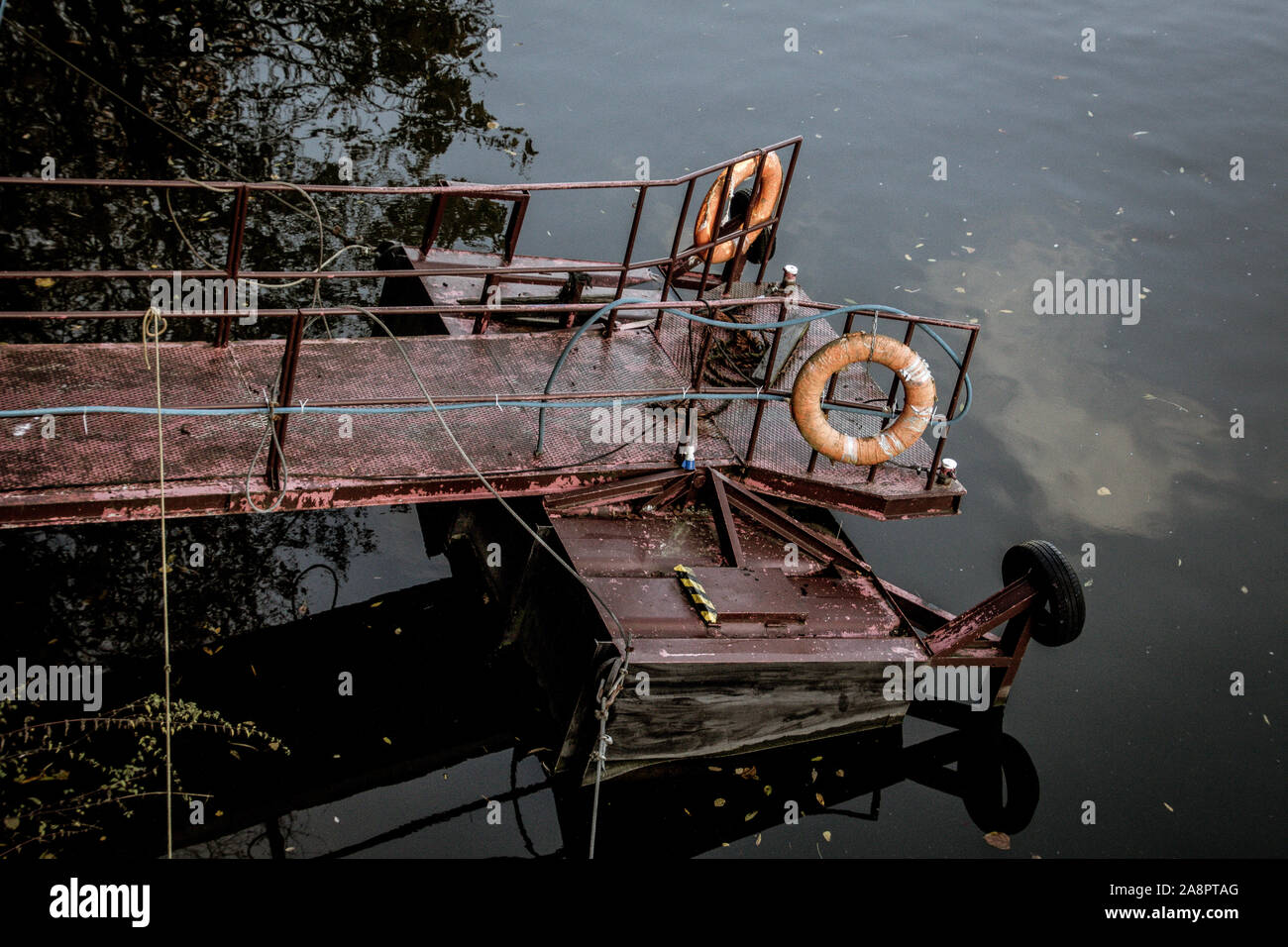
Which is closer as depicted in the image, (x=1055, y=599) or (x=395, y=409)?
(x=395, y=409)

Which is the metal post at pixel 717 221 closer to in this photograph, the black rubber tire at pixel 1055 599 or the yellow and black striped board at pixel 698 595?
the yellow and black striped board at pixel 698 595

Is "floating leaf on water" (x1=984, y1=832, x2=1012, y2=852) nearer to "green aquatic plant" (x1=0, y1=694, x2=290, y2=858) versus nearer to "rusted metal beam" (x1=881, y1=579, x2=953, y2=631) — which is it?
"rusted metal beam" (x1=881, y1=579, x2=953, y2=631)

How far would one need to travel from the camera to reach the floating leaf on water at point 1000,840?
356 inches

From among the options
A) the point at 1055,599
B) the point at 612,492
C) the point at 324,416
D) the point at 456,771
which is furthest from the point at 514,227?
the point at 1055,599

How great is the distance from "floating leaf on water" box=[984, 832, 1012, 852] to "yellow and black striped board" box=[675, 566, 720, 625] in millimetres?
2673

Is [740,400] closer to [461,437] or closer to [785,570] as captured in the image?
[785,570]

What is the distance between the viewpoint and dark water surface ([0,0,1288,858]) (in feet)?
29.6

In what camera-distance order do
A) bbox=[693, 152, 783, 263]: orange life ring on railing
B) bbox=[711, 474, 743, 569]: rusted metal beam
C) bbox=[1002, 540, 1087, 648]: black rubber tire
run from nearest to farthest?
1. bbox=[711, 474, 743, 569]: rusted metal beam
2. bbox=[1002, 540, 1087, 648]: black rubber tire
3. bbox=[693, 152, 783, 263]: orange life ring on railing

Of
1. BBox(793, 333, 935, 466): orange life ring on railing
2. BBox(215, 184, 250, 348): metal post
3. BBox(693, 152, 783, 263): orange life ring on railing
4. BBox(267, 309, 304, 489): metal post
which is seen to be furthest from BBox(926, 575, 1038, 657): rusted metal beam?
BBox(215, 184, 250, 348): metal post

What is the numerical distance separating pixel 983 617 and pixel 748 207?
3.94 m

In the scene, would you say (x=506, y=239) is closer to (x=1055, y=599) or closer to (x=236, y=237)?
(x=236, y=237)

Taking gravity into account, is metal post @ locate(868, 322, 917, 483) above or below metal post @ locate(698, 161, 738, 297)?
below

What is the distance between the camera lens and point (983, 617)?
9.14 meters
